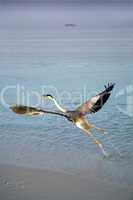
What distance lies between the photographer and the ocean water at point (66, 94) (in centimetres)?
219

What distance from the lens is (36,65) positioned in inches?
154

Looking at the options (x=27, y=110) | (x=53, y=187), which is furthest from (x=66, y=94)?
(x=27, y=110)

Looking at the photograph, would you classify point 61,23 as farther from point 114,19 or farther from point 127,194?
point 127,194

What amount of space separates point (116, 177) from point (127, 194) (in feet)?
0.49

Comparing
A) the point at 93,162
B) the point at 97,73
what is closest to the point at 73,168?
the point at 93,162

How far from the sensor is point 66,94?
2873 mm

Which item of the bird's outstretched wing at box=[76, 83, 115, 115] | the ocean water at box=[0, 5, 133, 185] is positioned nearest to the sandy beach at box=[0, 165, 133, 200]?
the ocean water at box=[0, 5, 133, 185]

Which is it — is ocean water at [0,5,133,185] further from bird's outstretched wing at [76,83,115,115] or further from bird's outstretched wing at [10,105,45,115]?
bird's outstretched wing at [10,105,45,115]

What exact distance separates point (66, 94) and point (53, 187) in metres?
1.00

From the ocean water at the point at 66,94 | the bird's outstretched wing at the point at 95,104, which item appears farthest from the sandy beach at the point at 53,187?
the bird's outstretched wing at the point at 95,104

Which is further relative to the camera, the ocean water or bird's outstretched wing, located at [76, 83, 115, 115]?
the ocean water

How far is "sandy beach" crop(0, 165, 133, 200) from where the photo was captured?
184 cm

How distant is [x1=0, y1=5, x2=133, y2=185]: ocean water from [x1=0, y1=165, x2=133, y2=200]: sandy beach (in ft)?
0.22

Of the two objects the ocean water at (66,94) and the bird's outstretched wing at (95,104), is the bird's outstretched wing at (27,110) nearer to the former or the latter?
the bird's outstretched wing at (95,104)
